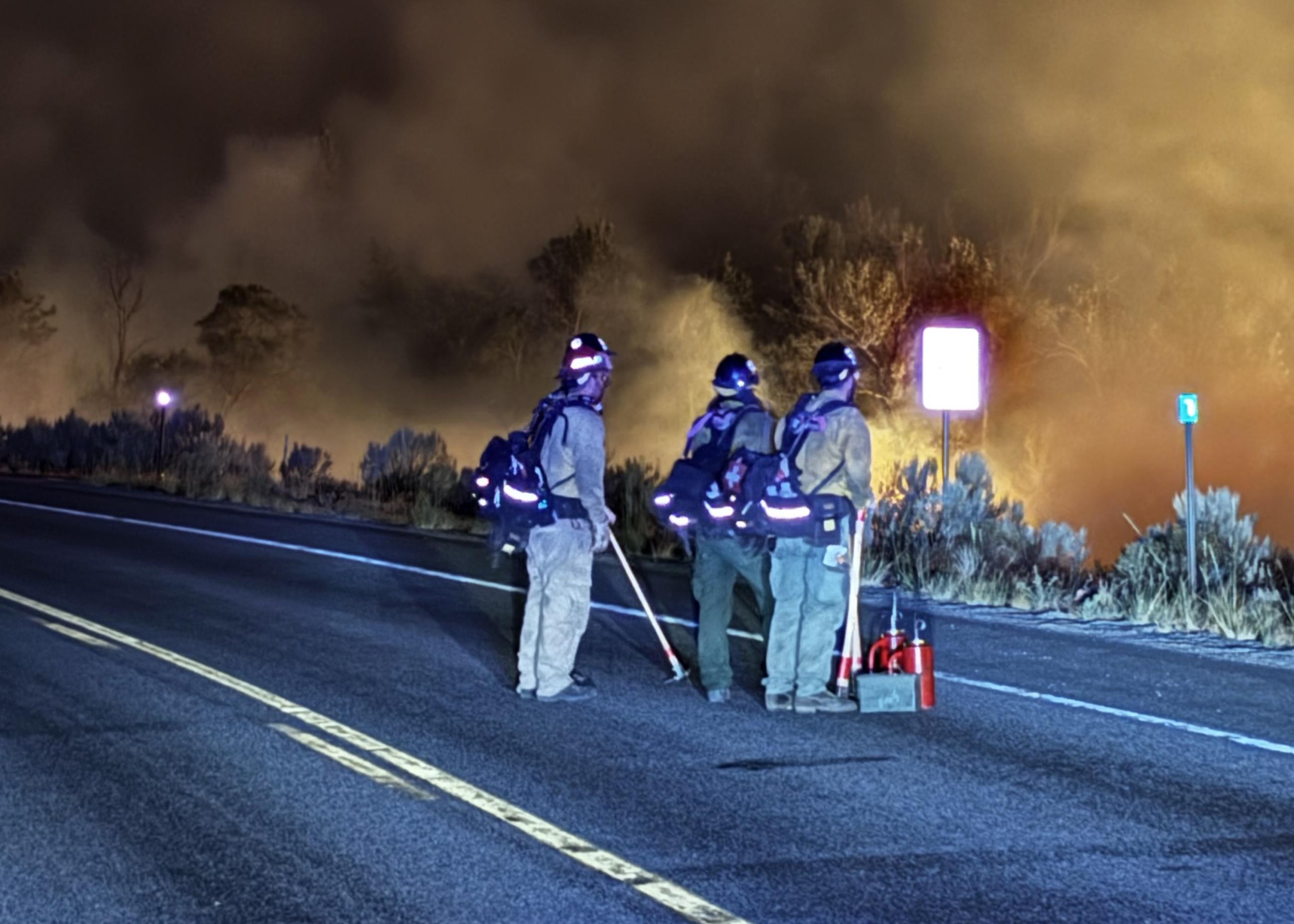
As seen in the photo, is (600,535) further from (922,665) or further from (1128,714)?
(1128,714)

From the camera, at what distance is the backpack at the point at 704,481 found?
848 centimetres

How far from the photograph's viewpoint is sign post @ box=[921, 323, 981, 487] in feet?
49.8

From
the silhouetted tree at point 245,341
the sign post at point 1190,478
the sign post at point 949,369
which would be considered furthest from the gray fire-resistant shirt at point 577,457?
the silhouetted tree at point 245,341

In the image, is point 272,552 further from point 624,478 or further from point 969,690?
point 969,690

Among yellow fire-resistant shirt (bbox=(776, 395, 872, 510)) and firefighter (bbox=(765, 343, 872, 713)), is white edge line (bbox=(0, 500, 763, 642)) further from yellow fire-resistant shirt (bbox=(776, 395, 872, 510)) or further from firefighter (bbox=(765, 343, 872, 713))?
yellow fire-resistant shirt (bbox=(776, 395, 872, 510))

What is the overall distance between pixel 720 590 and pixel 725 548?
0.30 metres

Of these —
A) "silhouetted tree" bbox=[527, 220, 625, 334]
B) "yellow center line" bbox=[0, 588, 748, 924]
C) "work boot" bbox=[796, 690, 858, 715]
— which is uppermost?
"silhouetted tree" bbox=[527, 220, 625, 334]

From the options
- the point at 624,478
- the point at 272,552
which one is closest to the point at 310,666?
the point at 272,552

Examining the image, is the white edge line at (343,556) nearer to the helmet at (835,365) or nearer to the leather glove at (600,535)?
the leather glove at (600,535)

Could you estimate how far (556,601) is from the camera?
8578mm

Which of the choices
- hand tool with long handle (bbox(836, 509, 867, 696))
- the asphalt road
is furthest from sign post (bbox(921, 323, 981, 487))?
hand tool with long handle (bbox(836, 509, 867, 696))

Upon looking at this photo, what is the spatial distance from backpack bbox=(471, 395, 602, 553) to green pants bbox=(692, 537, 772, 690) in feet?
2.62

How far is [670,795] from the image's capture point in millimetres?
6504

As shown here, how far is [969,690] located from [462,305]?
62211 mm
